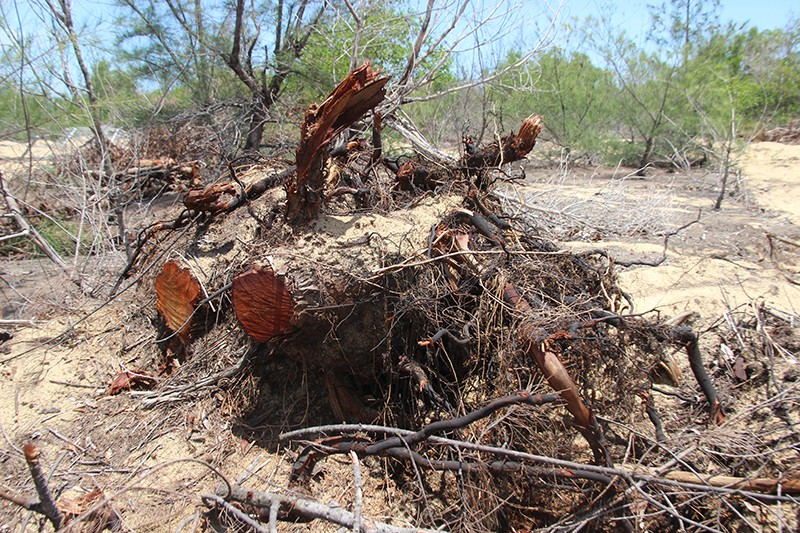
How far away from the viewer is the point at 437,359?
2.71 m

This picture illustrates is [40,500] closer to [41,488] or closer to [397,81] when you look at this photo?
[41,488]

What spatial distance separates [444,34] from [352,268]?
3671 mm

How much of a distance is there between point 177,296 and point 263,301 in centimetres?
80

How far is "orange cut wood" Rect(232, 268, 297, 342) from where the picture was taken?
236 centimetres

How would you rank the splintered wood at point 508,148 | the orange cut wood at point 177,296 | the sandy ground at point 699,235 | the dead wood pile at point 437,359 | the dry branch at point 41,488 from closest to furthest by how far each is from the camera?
the dry branch at point 41,488
the dead wood pile at point 437,359
the orange cut wood at point 177,296
the splintered wood at point 508,148
the sandy ground at point 699,235

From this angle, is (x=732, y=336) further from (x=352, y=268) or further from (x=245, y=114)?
(x=245, y=114)

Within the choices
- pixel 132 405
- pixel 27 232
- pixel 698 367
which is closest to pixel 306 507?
pixel 132 405

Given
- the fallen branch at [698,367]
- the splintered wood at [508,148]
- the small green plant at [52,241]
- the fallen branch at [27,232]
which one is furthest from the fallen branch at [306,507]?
the small green plant at [52,241]

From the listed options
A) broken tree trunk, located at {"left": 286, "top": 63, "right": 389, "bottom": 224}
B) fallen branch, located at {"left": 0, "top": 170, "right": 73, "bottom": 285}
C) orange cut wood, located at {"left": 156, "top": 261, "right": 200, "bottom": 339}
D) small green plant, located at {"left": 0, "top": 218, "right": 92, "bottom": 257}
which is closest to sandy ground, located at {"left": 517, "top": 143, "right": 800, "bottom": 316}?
broken tree trunk, located at {"left": 286, "top": 63, "right": 389, "bottom": 224}

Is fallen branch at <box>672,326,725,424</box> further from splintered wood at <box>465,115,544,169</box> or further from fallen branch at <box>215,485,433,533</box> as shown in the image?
fallen branch at <box>215,485,433,533</box>

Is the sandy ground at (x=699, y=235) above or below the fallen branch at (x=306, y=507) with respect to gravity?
below

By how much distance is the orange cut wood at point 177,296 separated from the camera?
2.83 m

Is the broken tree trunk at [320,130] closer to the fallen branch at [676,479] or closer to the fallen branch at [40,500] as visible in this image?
the fallen branch at [676,479]

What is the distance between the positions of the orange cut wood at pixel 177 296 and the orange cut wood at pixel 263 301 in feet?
1.74
